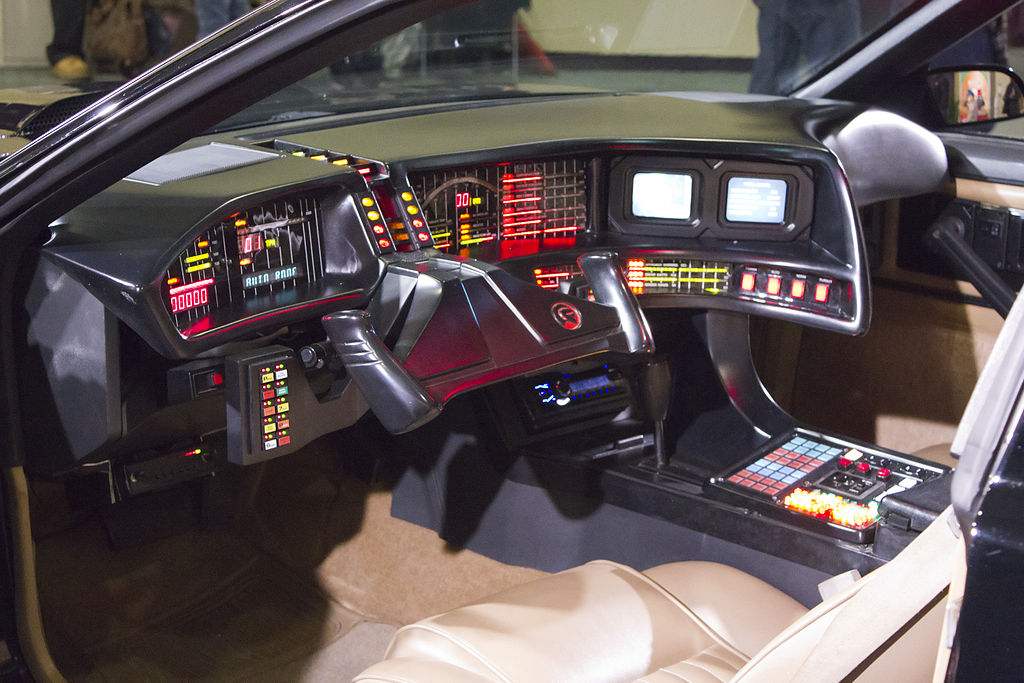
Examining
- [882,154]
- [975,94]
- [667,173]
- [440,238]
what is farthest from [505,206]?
[975,94]

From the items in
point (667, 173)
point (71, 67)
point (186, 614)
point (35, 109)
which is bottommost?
point (186, 614)

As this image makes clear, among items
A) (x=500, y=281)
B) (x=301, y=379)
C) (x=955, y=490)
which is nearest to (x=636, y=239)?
(x=500, y=281)

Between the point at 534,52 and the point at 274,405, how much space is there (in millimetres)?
1745

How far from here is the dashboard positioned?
1610 mm

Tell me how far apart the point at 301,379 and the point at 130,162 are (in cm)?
54

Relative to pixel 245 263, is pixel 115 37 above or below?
above

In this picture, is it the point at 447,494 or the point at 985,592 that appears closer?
the point at 985,592

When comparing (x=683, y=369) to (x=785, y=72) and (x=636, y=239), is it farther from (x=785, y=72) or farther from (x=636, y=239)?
(x=785, y=72)

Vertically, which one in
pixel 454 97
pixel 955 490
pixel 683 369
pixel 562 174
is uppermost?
pixel 454 97

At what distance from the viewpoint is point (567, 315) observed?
5.89 feet

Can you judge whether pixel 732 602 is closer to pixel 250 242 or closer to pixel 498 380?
pixel 498 380

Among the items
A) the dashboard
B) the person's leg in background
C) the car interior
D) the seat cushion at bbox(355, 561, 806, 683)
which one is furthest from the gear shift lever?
the person's leg in background

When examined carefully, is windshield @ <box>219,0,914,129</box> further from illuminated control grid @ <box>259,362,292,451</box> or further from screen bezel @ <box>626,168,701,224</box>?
illuminated control grid @ <box>259,362,292,451</box>

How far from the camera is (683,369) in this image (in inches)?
108
